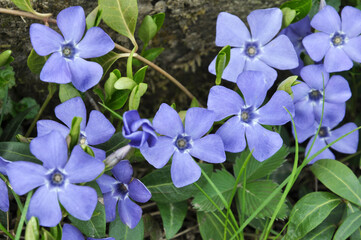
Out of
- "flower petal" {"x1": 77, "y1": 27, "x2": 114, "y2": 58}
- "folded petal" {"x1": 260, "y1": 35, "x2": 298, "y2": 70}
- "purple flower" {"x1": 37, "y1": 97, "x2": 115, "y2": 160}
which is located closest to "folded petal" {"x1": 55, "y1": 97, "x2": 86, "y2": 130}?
"purple flower" {"x1": 37, "y1": 97, "x2": 115, "y2": 160}

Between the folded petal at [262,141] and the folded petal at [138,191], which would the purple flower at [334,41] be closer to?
the folded petal at [262,141]

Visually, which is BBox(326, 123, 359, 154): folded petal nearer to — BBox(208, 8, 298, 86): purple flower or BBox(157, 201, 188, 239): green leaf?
BBox(208, 8, 298, 86): purple flower

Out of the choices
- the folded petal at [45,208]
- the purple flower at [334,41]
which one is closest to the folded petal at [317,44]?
the purple flower at [334,41]

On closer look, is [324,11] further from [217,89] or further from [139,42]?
Result: [139,42]

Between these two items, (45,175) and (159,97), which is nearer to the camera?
(45,175)

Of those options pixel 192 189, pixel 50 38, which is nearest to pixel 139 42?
pixel 50 38

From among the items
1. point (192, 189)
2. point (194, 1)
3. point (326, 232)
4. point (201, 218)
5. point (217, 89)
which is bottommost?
point (326, 232)
